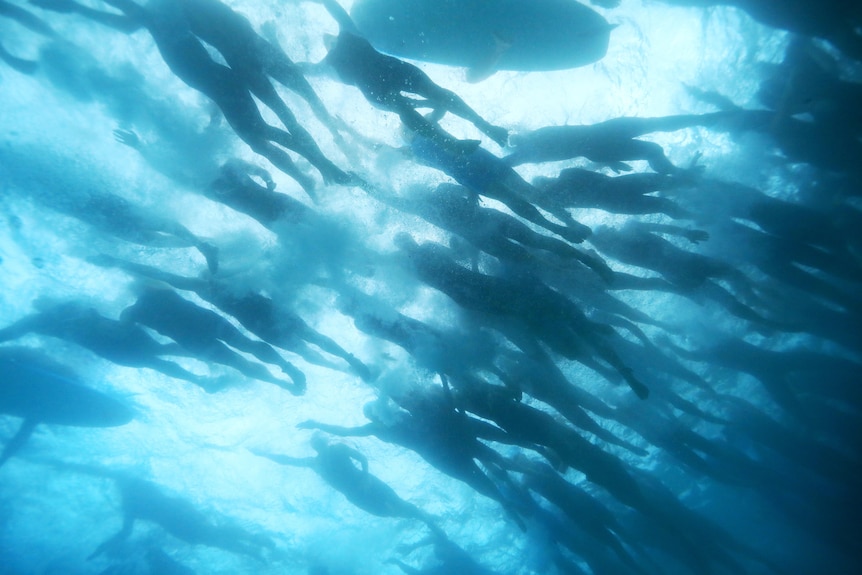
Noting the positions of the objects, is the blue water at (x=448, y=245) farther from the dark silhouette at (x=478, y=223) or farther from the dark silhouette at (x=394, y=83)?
the dark silhouette at (x=394, y=83)

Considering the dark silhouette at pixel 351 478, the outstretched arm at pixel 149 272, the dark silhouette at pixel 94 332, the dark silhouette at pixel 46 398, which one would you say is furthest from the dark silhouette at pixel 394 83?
the dark silhouette at pixel 46 398

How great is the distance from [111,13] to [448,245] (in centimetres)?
636

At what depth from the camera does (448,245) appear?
7.80 metres

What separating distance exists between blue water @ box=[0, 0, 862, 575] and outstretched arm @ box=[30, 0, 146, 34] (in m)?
0.08

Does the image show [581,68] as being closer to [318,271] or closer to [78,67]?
[318,271]

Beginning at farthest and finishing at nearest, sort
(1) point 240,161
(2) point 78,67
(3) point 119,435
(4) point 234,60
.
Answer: (3) point 119,435 → (1) point 240,161 → (2) point 78,67 → (4) point 234,60

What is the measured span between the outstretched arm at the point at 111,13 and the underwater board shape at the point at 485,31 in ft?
10.4

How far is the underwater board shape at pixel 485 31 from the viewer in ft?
18.1

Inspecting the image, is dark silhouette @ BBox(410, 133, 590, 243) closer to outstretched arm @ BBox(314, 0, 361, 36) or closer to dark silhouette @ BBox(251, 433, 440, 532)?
outstretched arm @ BBox(314, 0, 361, 36)

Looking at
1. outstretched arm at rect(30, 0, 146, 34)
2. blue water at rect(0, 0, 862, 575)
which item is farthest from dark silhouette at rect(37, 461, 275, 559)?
outstretched arm at rect(30, 0, 146, 34)

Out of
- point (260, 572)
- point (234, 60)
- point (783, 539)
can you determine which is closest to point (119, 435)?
point (260, 572)

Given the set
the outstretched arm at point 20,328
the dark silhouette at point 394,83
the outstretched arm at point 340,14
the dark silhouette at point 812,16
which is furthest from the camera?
the outstretched arm at point 20,328

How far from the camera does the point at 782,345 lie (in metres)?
11.5

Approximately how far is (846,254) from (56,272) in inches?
703
